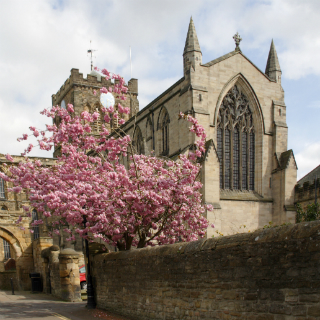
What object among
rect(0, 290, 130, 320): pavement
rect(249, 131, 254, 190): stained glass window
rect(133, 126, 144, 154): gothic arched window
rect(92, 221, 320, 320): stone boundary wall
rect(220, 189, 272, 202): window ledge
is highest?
rect(133, 126, 144, 154): gothic arched window

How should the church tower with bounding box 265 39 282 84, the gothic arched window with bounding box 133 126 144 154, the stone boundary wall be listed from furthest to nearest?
the gothic arched window with bounding box 133 126 144 154
the church tower with bounding box 265 39 282 84
the stone boundary wall

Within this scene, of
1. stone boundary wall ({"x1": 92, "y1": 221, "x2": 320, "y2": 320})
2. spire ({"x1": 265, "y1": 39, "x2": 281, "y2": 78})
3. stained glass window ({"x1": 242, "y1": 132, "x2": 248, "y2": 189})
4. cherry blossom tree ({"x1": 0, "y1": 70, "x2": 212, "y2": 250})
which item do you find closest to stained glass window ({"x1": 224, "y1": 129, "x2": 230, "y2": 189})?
stained glass window ({"x1": 242, "y1": 132, "x2": 248, "y2": 189})

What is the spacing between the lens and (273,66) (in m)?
26.6

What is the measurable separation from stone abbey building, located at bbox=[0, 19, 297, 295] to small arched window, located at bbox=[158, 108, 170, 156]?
157 mm

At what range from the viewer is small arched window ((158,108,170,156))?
26719 mm

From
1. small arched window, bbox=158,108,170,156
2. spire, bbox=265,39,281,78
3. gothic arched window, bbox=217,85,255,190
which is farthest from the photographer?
small arched window, bbox=158,108,170,156

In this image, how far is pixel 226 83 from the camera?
24.4 meters

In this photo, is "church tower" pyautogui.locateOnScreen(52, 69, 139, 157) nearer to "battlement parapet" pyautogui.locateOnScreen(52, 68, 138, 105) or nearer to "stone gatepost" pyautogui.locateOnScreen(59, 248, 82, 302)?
"battlement parapet" pyautogui.locateOnScreen(52, 68, 138, 105)

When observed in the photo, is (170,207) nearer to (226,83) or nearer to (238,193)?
(238,193)

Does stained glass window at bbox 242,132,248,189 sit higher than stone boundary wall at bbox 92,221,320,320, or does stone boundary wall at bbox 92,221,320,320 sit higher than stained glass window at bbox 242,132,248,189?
stained glass window at bbox 242,132,248,189

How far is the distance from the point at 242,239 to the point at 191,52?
17829mm

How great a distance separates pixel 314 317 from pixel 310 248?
2.99ft

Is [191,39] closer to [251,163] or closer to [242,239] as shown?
[251,163]

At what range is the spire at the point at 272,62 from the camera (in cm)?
2655
